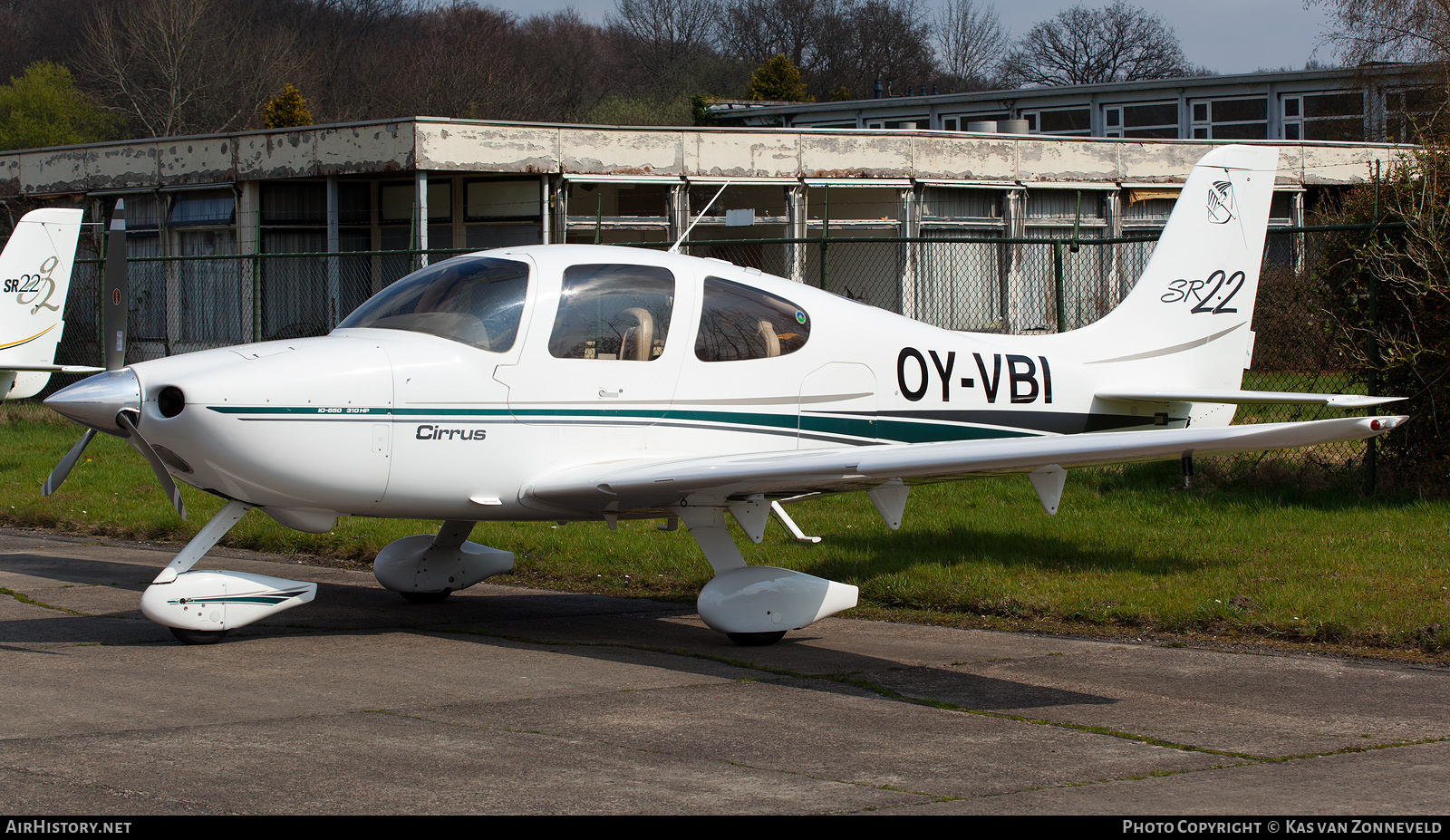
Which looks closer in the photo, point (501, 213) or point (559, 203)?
point (559, 203)

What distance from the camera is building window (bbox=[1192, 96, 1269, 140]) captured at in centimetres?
4009

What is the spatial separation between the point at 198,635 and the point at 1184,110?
1563 inches

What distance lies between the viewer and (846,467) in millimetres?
6207

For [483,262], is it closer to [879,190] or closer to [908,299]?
[908,299]

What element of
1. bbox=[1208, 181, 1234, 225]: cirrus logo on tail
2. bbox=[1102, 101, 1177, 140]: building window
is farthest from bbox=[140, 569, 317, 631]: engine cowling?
bbox=[1102, 101, 1177, 140]: building window

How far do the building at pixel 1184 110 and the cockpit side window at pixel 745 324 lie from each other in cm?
3070

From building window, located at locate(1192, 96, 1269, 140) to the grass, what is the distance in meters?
33.0

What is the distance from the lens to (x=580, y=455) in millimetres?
6891

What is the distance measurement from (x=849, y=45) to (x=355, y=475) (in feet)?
229

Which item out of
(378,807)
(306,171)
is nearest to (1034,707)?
(378,807)

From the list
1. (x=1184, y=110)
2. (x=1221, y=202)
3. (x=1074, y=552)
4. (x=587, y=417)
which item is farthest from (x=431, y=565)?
(x=1184, y=110)

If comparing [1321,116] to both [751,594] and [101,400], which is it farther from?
[101,400]

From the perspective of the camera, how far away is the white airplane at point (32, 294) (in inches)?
584

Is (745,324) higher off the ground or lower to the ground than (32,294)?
lower
